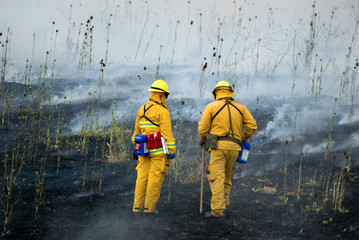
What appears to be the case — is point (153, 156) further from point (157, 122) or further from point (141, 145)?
point (157, 122)

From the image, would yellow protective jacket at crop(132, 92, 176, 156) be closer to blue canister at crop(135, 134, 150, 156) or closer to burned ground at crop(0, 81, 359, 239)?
blue canister at crop(135, 134, 150, 156)

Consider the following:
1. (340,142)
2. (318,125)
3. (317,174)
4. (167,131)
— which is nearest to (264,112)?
(318,125)

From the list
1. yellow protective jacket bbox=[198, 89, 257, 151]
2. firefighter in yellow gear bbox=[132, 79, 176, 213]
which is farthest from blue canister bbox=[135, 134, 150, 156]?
yellow protective jacket bbox=[198, 89, 257, 151]

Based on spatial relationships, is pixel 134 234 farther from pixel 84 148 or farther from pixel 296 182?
pixel 84 148

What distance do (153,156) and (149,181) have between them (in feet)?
1.23

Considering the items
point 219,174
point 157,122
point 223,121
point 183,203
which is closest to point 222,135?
point 223,121

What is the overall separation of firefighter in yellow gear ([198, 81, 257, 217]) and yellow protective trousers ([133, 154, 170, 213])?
73cm

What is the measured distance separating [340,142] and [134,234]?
230 inches

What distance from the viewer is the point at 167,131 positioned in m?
5.15

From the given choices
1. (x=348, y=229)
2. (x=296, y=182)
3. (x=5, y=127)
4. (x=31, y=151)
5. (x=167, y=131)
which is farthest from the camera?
(x=5, y=127)

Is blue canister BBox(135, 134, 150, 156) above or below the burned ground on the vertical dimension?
above

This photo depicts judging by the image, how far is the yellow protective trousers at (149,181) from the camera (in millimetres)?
5120

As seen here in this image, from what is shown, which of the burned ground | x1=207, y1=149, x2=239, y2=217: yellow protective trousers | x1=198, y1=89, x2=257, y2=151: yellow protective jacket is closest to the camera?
the burned ground

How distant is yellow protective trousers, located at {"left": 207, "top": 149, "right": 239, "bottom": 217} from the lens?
5062mm
